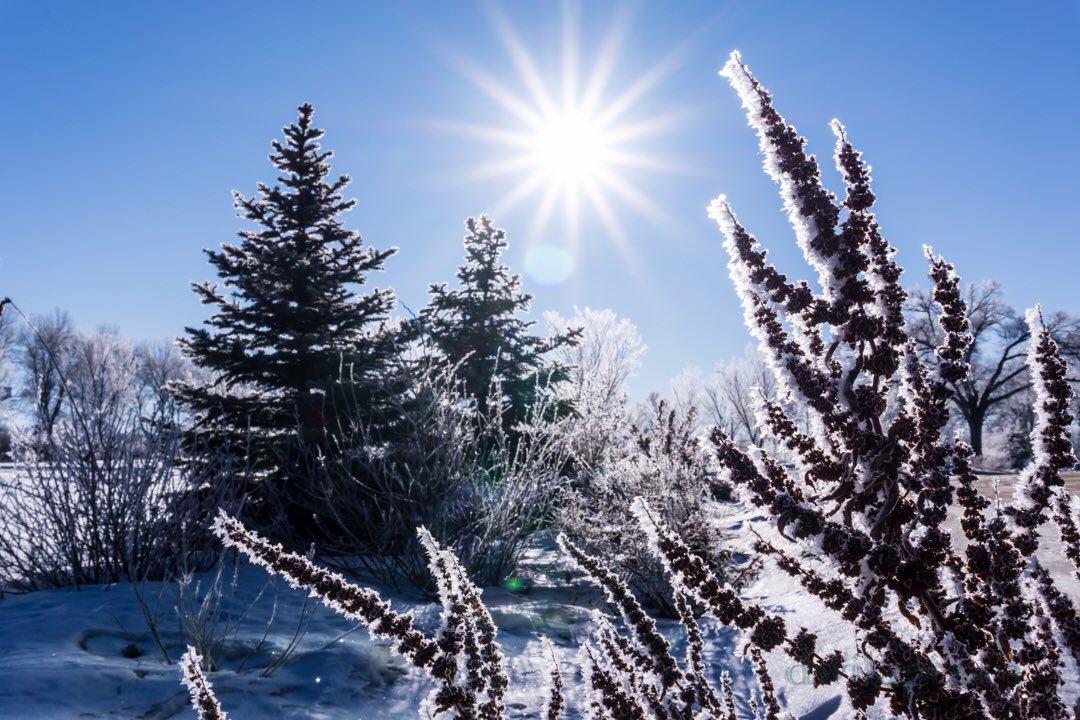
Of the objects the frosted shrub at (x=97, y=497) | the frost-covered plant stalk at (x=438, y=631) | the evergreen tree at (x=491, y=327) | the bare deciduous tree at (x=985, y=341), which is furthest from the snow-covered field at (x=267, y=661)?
the bare deciduous tree at (x=985, y=341)

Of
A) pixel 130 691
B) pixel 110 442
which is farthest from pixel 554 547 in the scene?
pixel 130 691

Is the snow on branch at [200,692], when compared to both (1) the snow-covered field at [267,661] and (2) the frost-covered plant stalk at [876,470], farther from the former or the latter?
(1) the snow-covered field at [267,661]

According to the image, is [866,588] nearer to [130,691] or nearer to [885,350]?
[885,350]

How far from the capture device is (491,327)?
18.9 metres

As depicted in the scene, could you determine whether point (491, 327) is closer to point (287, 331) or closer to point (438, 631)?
point (287, 331)

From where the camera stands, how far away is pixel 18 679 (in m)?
3.55

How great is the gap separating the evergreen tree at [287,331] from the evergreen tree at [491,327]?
17.0 ft

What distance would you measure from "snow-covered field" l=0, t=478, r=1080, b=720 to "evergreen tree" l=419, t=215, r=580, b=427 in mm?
11984

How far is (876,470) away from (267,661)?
14.9 feet

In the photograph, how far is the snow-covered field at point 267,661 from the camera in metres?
3.63

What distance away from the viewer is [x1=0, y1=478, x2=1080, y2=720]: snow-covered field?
3627 millimetres

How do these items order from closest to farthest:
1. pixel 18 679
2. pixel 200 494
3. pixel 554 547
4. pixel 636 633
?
1. pixel 636 633
2. pixel 18 679
3. pixel 200 494
4. pixel 554 547

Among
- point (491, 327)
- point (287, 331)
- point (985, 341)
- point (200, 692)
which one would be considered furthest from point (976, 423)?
point (200, 692)

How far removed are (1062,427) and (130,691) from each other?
184 inches
